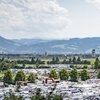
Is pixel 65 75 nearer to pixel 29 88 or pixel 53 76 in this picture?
pixel 53 76

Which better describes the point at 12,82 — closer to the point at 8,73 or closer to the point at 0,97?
the point at 8,73

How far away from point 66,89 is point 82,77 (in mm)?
23622

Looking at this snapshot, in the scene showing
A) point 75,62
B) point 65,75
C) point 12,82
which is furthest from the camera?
point 75,62

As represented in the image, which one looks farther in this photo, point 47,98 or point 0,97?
point 0,97

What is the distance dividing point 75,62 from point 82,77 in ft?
246

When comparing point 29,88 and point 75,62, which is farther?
point 75,62

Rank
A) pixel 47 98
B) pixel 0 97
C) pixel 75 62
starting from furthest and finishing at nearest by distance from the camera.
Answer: pixel 75 62 < pixel 0 97 < pixel 47 98

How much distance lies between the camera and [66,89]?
66000mm

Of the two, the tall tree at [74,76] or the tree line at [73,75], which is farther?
the tree line at [73,75]

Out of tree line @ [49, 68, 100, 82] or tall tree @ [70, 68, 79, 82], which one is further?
tree line @ [49, 68, 100, 82]

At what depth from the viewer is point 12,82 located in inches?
3268

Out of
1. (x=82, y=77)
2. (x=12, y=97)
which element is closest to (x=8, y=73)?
(x=82, y=77)

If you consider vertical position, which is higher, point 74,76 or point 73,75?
point 73,75

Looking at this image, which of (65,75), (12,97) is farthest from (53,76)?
(12,97)
